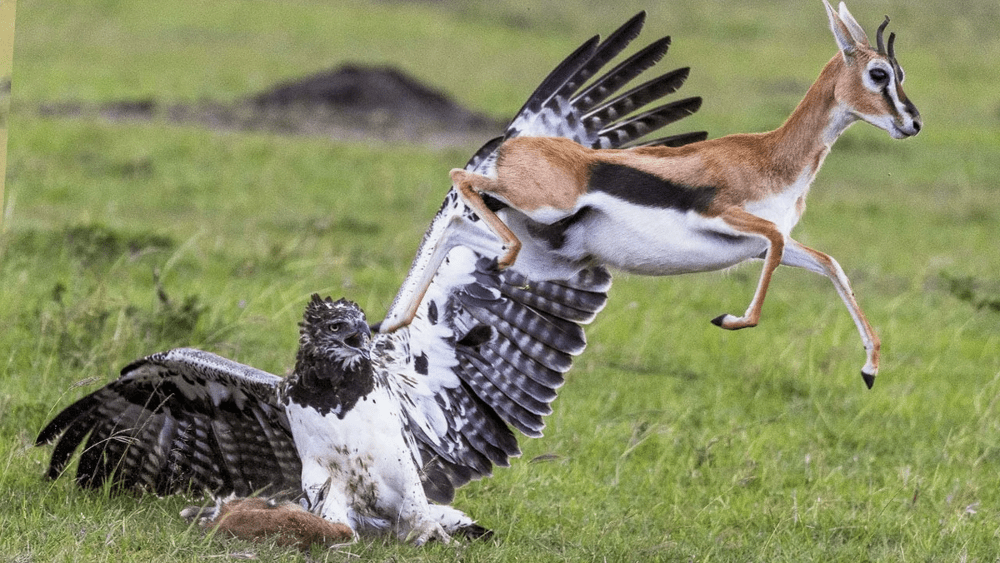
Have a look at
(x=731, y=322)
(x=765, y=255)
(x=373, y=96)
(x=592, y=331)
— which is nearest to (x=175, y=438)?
(x=765, y=255)

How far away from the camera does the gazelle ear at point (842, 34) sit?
8.16 ft

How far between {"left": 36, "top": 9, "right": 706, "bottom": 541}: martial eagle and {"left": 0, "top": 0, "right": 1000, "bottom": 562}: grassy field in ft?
0.66

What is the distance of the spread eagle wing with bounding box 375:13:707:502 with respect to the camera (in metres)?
4.01

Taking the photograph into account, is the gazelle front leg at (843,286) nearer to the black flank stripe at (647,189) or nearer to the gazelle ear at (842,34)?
the black flank stripe at (647,189)

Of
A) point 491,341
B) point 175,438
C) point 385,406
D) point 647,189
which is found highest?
point 647,189

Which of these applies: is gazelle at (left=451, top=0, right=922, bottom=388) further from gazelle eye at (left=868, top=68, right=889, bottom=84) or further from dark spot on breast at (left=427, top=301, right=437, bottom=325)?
dark spot on breast at (left=427, top=301, right=437, bottom=325)

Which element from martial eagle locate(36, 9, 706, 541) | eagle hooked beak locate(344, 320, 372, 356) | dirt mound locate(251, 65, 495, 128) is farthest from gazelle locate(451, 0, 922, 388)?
dirt mound locate(251, 65, 495, 128)

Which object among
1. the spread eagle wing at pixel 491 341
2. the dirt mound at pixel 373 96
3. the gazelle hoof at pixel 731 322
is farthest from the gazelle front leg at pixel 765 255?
the dirt mound at pixel 373 96

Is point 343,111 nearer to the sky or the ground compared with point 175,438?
nearer to the sky

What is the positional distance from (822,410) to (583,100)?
142 inches

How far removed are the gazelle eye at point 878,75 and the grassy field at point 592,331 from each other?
7.77 ft

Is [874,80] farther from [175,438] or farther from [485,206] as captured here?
[175,438]

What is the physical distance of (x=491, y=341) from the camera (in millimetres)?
4738

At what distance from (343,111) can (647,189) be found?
636 inches
